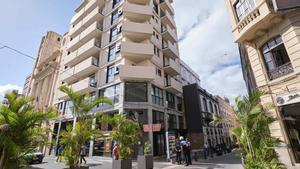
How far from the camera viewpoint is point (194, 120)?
2478 cm

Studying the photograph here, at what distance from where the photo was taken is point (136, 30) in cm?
2048

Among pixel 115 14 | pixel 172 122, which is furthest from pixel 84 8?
pixel 172 122

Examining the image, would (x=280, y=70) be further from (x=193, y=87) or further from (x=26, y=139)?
(x=193, y=87)

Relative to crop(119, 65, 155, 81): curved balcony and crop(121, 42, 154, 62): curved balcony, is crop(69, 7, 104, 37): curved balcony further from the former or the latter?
crop(119, 65, 155, 81): curved balcony

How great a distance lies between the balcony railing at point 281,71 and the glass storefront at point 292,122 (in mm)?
1643

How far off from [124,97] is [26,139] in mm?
12593

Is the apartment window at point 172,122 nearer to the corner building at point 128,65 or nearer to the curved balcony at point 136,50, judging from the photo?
the corner building at point 128,65

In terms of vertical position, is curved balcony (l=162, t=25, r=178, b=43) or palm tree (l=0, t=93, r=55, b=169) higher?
curved balcony (l=162, t=25, r=178, b=43)

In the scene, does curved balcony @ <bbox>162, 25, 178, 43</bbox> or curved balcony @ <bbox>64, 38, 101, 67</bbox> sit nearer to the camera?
curved balcony @ <bbox>64, 38, 101, 67</bbox>

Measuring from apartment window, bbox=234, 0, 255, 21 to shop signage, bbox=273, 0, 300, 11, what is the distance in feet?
5.13

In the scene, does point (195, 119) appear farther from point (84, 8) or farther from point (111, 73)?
point (84, 8)

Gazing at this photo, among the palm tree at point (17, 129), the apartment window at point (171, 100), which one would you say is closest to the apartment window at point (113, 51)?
the apartment window at point (171, 100)

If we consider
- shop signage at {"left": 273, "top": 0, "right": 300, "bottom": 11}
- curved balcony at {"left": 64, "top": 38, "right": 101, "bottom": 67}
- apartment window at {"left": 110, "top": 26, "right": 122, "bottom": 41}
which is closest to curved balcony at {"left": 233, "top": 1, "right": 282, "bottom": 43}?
shop signage at {"left": 273, "top": 0, "right": 300, "bottom": 11}

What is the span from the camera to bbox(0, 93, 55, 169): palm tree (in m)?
5.28
